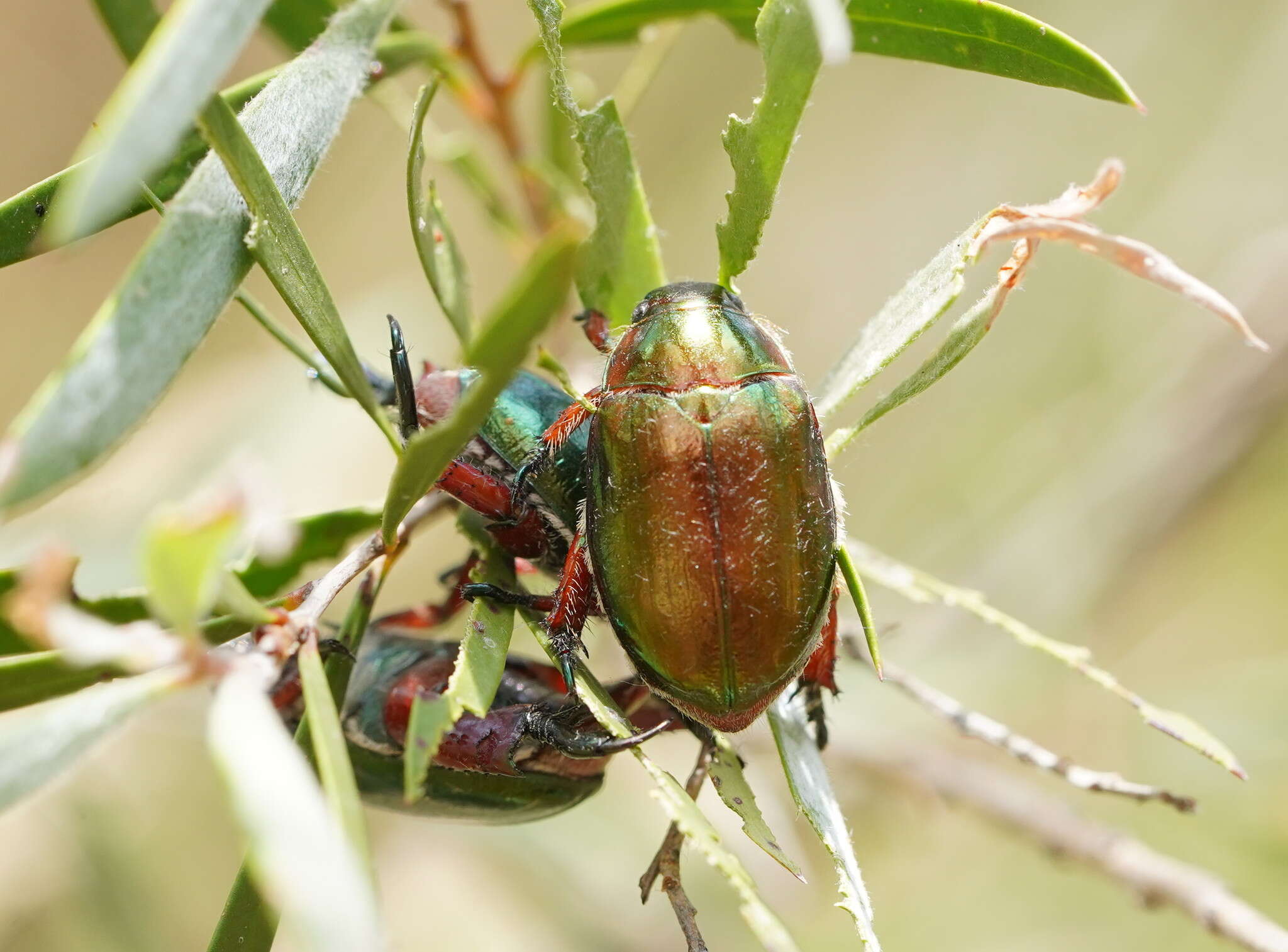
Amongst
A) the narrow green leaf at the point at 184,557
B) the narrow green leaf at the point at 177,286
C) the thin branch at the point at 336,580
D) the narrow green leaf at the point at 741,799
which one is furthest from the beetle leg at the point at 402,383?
the narrow green leaf at the point at 184,557

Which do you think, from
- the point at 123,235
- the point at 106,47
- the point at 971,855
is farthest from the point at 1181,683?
the point at 106,47

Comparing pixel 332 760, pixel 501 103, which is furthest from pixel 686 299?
pixel 501 103

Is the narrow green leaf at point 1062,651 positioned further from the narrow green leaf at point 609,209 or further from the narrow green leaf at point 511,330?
the narrow green leaf at point 511,330

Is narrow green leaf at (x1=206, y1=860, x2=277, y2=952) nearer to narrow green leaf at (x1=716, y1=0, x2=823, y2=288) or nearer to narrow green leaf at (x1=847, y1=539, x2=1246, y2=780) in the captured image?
narrow green leaf at (x1=716, y1=0, x2=823, y2=288)

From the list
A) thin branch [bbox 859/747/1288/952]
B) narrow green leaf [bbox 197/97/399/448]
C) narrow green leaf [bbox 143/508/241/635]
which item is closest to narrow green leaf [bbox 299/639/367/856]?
narrow green leaf [bbox 143/508/241/635]

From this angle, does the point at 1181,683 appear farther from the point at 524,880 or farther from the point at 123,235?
the point at 123,235
